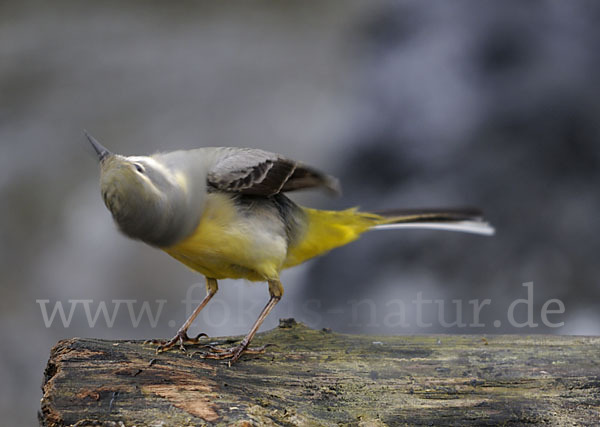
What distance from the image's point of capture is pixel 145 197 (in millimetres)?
2523

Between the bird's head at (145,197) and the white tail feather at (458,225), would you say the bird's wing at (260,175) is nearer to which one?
the bird's head at (145,197)

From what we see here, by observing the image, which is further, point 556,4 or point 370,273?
point 556,4

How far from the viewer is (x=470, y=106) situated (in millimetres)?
6184

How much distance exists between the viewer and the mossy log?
2.37 metres

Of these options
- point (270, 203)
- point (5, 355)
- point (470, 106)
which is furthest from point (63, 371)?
point (470, 106)

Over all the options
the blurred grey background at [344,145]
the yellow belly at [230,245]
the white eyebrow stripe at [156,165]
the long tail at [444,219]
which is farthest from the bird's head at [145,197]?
the blurred grey background at [344,145]

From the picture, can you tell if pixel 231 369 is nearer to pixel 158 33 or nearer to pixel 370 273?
Answer: pixel 370 273

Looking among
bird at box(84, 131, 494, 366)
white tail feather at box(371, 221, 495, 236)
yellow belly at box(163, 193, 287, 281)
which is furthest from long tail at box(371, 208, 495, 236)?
yellow belly at box(163, 193, 287, 281)

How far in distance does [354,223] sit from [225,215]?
3.09 ft

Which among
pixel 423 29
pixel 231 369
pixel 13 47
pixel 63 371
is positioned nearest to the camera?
pixel 63 371

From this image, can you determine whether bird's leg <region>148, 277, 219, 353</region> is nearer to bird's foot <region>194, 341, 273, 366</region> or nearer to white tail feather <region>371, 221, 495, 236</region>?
bird's foot <region>194, 341, 273, 366</region>

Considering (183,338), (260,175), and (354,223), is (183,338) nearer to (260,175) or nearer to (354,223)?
(260,175)

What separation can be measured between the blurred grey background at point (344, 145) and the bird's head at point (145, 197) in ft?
9.66

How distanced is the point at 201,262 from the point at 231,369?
1.77 ft
